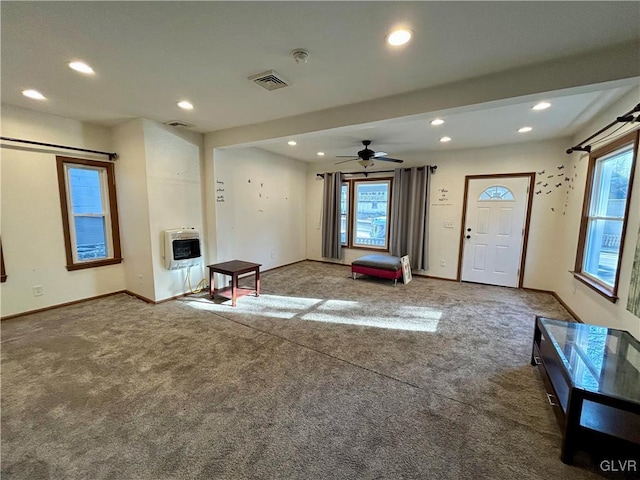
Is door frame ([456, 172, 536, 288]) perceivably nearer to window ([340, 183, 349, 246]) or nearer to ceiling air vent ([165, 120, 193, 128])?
window ([340, 183, 349, 246])

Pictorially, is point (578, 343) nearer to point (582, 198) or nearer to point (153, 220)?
point (582, 198)

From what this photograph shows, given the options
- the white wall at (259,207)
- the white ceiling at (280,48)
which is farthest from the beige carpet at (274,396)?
the white ceiling at (280,48)

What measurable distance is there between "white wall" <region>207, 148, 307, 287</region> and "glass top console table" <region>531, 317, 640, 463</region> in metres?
4.38

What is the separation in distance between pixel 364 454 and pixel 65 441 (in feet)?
5.88

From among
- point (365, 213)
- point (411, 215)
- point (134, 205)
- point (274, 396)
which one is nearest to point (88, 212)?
point (134, 205)

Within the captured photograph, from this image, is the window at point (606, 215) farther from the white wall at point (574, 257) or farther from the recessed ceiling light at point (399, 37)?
the recessed ceiling light at point (399, 37)

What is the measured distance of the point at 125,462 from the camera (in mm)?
1467

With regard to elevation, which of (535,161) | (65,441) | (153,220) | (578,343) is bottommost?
(65,441)

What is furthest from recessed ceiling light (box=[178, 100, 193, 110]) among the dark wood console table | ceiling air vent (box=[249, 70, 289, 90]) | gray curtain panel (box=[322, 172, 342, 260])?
gray curtain panel (box=[322, 172, 342, 260])

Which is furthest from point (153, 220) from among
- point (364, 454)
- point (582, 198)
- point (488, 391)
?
point (582, 198)

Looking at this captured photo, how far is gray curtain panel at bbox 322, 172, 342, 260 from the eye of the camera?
6.31m

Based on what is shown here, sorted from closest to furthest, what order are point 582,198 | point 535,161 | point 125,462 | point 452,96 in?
point 125,462 → point 452,96 → point 582,198 → point 535,161

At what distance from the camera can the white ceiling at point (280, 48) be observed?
1557 mm

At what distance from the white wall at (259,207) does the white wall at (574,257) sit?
16.3ft
